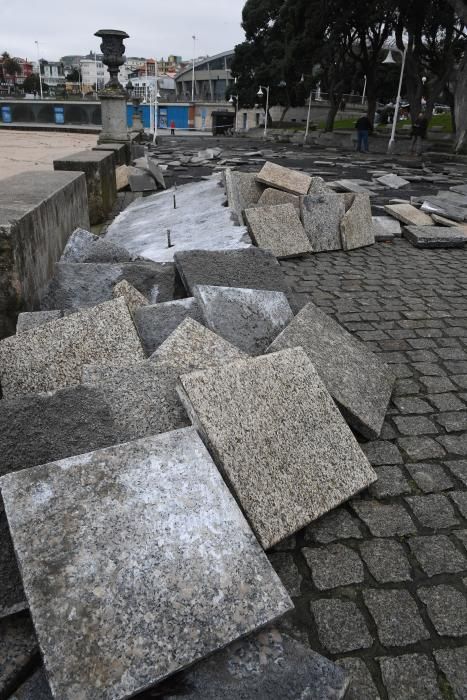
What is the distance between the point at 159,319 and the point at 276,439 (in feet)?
4.22

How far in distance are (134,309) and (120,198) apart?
7.39m

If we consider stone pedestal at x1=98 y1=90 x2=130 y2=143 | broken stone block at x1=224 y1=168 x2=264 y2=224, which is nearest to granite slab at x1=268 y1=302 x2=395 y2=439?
broken stone block at x1=224 y1=168 x2=264 y2=224

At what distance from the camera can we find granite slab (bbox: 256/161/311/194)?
6.93m

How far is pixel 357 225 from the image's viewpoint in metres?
6.83

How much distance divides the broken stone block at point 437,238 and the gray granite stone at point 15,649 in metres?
6.84

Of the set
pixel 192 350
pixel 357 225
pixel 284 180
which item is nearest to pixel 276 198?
pixel 284 180

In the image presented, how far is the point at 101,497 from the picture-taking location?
5.48ft

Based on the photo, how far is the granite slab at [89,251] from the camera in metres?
4.57

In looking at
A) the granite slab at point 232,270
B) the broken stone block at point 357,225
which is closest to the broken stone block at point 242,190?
the broken stone block at point 357,225

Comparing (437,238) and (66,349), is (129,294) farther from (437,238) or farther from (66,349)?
(437,238)

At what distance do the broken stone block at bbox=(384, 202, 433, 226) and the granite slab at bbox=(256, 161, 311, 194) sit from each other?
1892 millimetres

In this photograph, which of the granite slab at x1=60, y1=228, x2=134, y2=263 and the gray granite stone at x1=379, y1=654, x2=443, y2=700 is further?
the granite slab at x1=60, y1=228, x2=134, y2=263

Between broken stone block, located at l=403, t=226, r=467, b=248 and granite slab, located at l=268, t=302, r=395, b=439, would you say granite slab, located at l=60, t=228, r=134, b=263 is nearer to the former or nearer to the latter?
granite slab, located at l=268, t=302, r=395, b=439

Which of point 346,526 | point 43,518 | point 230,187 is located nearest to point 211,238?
point 230,187
